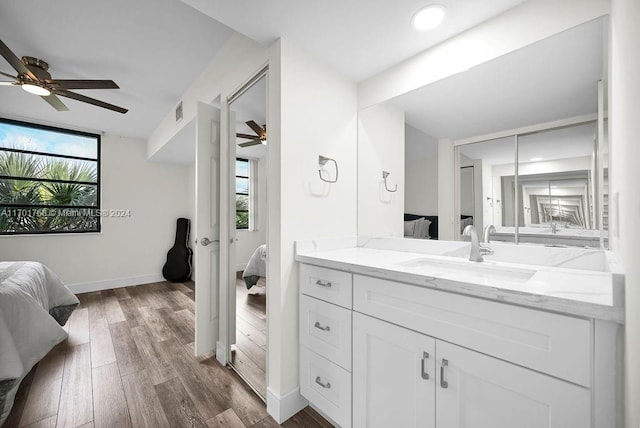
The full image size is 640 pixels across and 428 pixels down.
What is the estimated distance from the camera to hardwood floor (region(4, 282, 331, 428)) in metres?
1.46

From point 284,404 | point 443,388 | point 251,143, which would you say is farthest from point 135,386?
point 443,388

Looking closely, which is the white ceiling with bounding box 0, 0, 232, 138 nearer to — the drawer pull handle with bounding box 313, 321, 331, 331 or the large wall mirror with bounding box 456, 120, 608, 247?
the large wall mirror with bounding box 456, 120, 608, 247

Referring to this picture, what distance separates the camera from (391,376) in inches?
43.2

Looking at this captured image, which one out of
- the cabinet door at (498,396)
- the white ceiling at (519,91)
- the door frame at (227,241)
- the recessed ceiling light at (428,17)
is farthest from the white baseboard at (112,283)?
the recessed ceiling light at (428,17)

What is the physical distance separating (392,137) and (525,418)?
5.19 feet

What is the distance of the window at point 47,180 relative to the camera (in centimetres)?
351

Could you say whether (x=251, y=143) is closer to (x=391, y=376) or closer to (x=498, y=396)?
(x=391, y=376)

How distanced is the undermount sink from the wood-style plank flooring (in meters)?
1.27

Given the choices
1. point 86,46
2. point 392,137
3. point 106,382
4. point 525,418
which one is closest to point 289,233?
point 392,137

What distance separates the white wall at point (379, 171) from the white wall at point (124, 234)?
13.5 ft

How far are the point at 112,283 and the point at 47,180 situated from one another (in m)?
1.74

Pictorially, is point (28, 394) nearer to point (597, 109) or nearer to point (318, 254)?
point (318, 254)

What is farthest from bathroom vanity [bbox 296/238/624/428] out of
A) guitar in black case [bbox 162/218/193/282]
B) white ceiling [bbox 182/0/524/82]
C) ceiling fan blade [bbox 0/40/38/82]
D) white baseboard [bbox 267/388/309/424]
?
guitar in black case [bbox 162/218/193/282]

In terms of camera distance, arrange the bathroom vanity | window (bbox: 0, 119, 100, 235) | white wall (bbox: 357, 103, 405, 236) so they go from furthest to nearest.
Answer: window (bbox: 0, 119, 100, 235) < white wall (bbox: 357, 103, 405, 236) < the bathroom vanity
